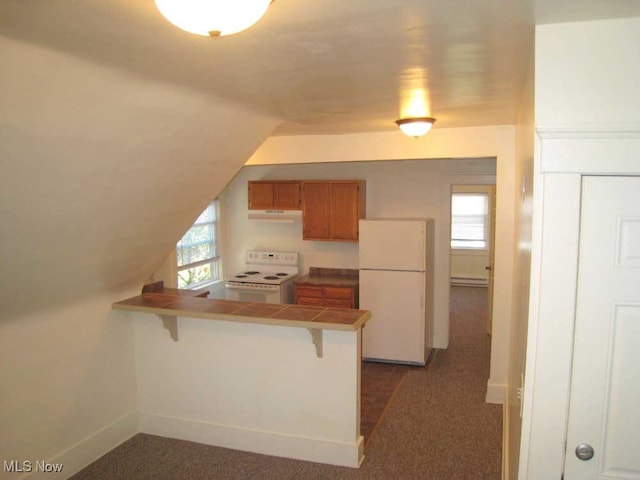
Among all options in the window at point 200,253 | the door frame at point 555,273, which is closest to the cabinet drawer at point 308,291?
the window at point 200,253

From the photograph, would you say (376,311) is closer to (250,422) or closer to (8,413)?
(250,422)

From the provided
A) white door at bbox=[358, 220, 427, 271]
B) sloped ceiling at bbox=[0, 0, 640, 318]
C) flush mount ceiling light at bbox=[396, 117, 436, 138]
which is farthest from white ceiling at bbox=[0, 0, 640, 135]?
white door at bbox=[358, 220, 427, 271]

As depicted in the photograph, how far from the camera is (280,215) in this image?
19.5ft

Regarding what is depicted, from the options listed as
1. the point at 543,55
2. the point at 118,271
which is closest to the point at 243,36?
the point at 543,55

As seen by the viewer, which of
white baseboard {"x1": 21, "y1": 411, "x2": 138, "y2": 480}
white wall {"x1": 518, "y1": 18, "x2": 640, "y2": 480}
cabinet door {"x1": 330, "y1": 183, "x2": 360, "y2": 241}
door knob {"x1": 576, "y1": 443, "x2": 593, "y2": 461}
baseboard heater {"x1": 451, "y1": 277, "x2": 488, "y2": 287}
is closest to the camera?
white wall {"x1": 518, "y1": 18, "x2": 640, "y2": 480}

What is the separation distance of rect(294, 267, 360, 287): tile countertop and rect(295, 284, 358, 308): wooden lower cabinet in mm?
60

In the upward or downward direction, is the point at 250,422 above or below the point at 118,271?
below

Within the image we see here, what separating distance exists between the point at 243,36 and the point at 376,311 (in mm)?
3873

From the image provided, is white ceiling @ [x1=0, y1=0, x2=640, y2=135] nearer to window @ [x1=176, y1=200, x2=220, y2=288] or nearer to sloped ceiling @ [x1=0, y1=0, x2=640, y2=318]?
sloped ceiling @ [x1=0, y1=0, x2=640, y2=318]

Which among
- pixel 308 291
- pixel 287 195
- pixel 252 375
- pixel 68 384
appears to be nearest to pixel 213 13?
pixel 252 375

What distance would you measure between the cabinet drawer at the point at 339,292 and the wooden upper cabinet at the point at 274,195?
1113 millimetres

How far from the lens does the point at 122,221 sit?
2.83 m

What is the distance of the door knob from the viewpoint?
1731 millimetres

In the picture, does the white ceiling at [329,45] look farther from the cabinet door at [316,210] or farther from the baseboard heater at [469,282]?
the baseboard heater at [469,282]
